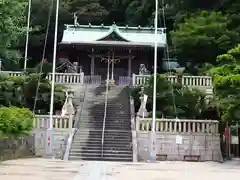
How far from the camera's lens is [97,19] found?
1932 inches

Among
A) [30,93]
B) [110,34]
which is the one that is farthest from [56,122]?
[110,34]

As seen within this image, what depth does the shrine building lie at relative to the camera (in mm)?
35125

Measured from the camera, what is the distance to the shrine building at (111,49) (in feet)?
115

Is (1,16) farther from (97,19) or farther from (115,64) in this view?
(97,19)

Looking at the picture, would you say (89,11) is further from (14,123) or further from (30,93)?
(14,123)

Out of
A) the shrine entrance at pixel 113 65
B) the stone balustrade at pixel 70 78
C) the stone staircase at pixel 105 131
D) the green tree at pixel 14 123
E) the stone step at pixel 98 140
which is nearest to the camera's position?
the green tree at pixel 14 123

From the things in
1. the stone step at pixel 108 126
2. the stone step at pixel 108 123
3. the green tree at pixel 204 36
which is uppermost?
the green tree at pixel 204 36

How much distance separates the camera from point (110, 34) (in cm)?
3525

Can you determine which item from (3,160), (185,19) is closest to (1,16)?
(3,160)

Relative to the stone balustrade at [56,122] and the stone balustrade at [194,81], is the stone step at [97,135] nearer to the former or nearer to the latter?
the stone balustrade at [56,122]

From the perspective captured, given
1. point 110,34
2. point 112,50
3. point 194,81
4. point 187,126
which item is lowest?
point 187,126

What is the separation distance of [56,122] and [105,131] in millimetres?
2599

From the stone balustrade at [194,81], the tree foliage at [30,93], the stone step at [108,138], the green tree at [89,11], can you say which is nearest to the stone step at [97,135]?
the stone step at [108,138]

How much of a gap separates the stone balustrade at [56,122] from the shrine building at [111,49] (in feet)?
45.0
